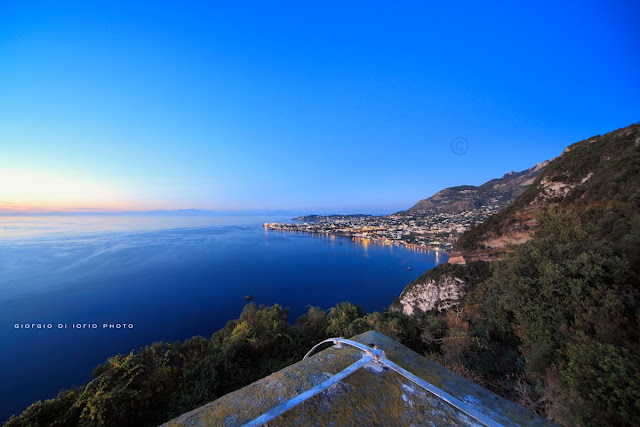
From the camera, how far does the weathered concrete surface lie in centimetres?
110

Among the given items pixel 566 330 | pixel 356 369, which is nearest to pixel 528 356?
pixel 566 330

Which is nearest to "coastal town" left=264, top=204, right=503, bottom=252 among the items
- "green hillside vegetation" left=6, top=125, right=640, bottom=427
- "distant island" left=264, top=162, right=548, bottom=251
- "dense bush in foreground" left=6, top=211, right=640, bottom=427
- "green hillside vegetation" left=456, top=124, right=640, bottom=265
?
"distant island" left=264, top=162, right=548, bottom=251

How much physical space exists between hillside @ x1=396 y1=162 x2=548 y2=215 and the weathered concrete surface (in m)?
93.5

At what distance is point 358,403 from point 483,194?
128 metres

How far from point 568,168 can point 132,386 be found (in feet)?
130

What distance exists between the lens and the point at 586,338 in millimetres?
4250

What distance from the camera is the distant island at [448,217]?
7179cm

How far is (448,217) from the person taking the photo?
94.4 meters

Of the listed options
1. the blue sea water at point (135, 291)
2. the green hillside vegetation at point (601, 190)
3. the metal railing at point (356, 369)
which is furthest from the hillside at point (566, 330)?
the blue sea water at point (135, 291)

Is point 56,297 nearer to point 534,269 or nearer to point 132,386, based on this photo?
point 132,386

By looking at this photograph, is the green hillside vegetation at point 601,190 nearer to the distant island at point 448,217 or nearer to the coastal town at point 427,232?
the coastal town at point 427,232

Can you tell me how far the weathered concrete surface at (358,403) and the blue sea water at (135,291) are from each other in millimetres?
23690

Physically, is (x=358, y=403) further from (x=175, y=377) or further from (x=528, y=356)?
(x=175, y=377)

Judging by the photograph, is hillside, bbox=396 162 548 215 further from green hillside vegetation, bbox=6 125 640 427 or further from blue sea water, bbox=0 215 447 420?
green hillside vegetation, bbox=6 125 640 427
